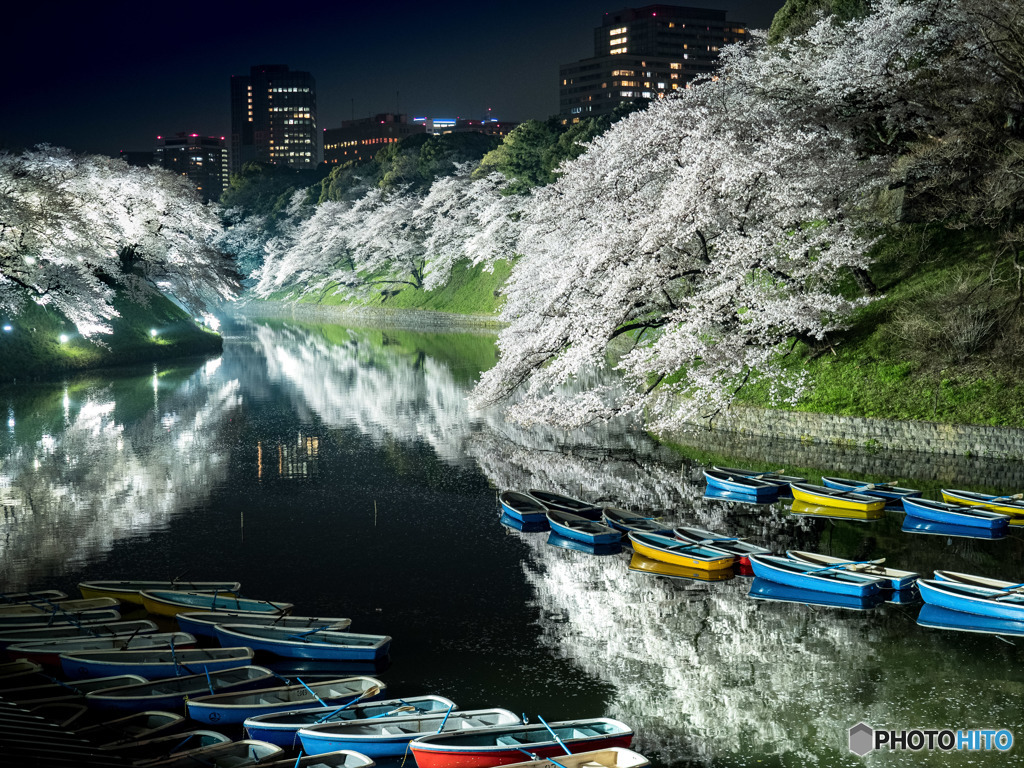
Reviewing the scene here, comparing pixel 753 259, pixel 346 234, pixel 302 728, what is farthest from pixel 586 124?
pixel 302 728

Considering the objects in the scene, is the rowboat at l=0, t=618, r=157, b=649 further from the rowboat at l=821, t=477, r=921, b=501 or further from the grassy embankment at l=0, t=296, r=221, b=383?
the grassy embankment at l=0, t=296, r=221, b=383

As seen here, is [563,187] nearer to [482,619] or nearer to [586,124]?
[482,619]

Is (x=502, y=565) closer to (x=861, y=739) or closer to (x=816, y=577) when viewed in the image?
(x=816, y=577)

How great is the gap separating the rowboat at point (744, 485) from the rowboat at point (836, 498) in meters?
0.55

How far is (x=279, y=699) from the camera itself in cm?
1108

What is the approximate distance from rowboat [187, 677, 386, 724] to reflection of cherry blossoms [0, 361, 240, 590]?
7169 millimetres

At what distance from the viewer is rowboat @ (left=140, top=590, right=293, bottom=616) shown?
1411 cm

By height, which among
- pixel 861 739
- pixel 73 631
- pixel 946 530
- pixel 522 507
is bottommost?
pixel 861 739

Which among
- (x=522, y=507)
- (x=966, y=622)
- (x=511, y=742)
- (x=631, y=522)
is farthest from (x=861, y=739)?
(x=522, y=507)

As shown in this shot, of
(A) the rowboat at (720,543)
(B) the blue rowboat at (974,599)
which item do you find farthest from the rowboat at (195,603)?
(B) the blue rowboat at (974,599)

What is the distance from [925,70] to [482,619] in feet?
83.2

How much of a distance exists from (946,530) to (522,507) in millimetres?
9120

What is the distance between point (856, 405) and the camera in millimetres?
25703

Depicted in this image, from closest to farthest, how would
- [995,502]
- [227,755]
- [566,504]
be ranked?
1. [227,755]
2. [995,502]
3. [566,504]
